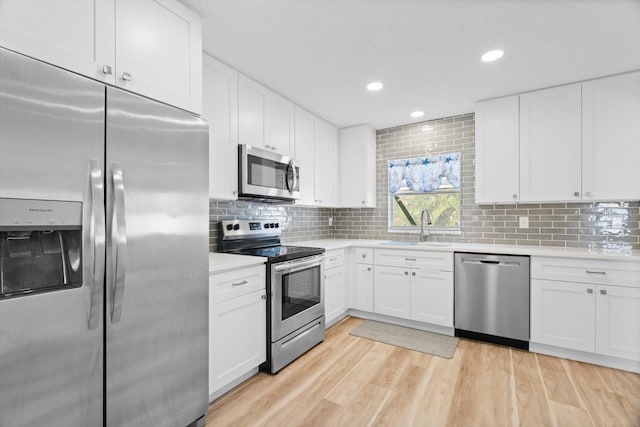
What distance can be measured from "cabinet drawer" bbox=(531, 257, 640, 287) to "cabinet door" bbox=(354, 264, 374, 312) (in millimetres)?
1612

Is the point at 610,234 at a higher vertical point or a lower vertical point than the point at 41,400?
higher

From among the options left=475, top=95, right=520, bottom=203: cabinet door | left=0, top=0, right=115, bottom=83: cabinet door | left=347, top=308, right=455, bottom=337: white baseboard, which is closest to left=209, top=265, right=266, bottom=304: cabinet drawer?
left=0, top=0, right=115, bottom=83: cabinet door

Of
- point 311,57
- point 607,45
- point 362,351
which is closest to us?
point 607,45

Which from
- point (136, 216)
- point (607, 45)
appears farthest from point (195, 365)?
point (607, 45)

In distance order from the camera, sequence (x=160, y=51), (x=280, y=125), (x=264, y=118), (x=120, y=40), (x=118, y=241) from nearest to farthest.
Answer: (x=118, y=241) → (x=120, y=40) → (x=160, y=51) → (x=264, y=118) → (x=280, y=125)

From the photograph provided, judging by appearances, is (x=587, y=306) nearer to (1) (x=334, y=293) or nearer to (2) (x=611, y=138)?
(2) (x=611, y=138)

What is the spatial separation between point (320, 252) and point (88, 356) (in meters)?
1.92

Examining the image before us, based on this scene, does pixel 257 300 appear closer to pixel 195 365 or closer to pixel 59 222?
pixel 195 365

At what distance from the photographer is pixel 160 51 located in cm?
164

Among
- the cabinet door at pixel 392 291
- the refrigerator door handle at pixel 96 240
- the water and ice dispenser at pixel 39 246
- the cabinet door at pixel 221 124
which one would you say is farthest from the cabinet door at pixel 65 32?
the cabinet door at pixel 392 291

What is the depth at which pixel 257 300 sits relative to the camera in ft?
7.37

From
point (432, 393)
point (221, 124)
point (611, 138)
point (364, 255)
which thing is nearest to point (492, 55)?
point (611, 138)

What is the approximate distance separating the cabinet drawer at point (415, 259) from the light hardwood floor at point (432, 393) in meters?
0.85

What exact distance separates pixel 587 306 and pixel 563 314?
19 centimetres
